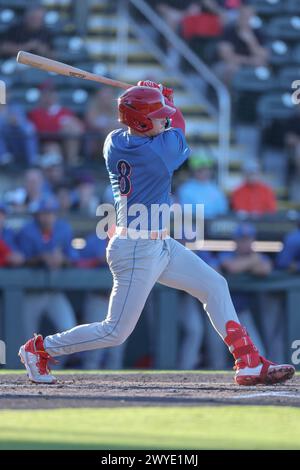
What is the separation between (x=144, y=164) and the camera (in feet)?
22.2

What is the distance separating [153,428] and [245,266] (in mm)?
5534

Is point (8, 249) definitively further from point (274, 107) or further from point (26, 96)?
point (274, 107)

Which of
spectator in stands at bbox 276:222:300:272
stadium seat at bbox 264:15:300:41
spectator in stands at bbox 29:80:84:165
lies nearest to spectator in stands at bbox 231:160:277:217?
spectator in stands at bbox 276:222:300:272

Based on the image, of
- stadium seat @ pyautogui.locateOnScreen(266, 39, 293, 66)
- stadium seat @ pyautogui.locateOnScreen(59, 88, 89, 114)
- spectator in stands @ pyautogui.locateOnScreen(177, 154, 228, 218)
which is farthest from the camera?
stadium seat @ pyautogui.locateOnScreen(266, 39, 293, 66)

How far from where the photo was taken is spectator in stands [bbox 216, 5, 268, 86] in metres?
14.8

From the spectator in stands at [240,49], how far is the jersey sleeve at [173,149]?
8.02 m

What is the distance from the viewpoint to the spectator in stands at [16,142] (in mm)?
12570

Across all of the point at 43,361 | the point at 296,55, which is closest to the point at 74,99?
the point at 296,55

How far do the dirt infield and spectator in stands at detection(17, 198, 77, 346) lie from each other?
2609 millimetres

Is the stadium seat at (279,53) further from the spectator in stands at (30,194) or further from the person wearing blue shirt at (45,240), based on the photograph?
the person wearing blue shirt at (45,240)

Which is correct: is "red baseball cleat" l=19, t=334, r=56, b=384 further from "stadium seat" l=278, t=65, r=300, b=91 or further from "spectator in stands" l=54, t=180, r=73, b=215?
"stadium seat" l=278, t=65, r=300, b=91
